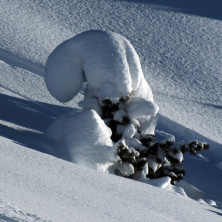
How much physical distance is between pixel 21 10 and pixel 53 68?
3184mm

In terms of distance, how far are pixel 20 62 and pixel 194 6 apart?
359 cm

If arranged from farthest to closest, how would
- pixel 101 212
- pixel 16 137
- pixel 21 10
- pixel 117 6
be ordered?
pixel 117 6
pixel 21 10
pixel 16 137
pixel 101 212

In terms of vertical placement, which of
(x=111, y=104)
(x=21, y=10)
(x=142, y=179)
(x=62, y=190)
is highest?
(x=62, y=190)

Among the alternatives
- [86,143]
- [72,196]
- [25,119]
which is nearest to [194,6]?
[25,119]

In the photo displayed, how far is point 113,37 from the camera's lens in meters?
4.02

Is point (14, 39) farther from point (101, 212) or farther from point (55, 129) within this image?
point (101, 212)

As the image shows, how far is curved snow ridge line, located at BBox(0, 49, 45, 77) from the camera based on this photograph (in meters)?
5.42

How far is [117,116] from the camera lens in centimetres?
379

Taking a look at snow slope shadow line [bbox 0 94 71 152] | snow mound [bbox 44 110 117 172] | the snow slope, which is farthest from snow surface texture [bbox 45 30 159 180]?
the snow slope

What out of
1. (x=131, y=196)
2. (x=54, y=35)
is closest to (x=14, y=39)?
(x=54, y=35)

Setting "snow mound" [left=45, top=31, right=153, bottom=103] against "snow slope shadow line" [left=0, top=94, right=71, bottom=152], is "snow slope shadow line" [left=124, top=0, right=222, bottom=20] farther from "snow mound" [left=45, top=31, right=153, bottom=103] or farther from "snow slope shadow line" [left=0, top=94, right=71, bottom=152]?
"snow mound" [left=45, top=31, right=153, bottom=103]

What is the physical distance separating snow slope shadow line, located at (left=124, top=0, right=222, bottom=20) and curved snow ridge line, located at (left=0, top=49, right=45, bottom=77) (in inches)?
107

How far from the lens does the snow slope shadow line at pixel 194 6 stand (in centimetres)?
812

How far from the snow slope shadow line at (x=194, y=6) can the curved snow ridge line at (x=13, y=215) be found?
6.20 m
